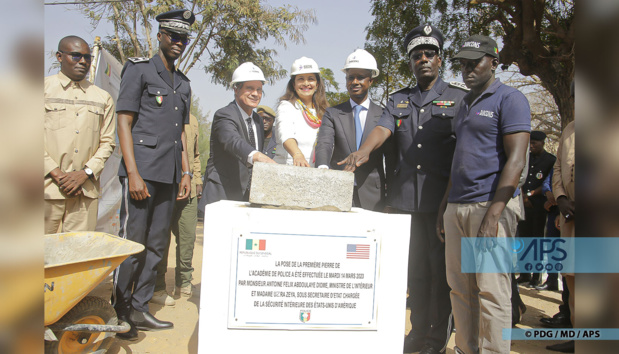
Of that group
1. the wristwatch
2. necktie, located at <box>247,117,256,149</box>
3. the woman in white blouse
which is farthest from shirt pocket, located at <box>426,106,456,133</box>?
the wristwatch

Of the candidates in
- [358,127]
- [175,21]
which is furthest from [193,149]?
[358,127]

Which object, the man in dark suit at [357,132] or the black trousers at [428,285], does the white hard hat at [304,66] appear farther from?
the black trousers at [428,285]

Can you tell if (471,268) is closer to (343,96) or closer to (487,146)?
(487,146)

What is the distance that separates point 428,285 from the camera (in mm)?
3523

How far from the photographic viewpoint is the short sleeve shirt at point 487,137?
2.85 meters

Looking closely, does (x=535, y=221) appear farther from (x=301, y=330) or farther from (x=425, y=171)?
(x=301, y=330)

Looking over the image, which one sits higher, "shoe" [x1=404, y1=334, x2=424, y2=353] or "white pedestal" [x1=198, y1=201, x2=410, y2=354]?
"white pedestal" [x1=198, y1=201, x2=410, y2=354]

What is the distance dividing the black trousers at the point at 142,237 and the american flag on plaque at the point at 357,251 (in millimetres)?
1995

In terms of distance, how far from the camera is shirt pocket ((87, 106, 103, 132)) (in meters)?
3.93

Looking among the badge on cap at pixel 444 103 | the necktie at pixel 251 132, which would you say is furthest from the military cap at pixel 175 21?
the badge on cap at pixel 444 103

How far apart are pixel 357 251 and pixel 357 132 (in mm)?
1688

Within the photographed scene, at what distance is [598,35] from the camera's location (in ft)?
3.46

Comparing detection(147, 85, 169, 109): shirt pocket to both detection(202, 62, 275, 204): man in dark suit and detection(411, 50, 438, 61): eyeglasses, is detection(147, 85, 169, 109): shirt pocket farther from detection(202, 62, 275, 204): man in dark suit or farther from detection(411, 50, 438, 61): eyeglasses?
detection(411, 50, 438, 61): eyeglasses

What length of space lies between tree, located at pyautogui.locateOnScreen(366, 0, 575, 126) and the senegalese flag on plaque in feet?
25.0
